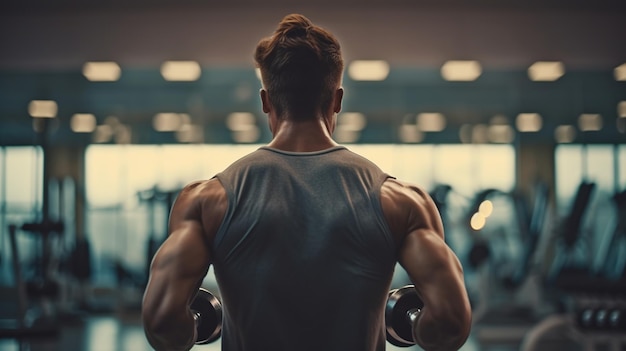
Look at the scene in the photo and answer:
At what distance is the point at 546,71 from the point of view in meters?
7.02

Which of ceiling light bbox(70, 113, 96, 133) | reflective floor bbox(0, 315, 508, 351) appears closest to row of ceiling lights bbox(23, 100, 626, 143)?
ceiling light bbox(70, 113, 96, 133)

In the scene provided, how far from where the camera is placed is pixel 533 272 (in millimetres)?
7141

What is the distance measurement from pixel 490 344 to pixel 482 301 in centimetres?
100

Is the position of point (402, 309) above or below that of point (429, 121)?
below

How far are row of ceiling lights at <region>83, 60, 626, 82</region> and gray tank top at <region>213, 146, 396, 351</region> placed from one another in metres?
5.51

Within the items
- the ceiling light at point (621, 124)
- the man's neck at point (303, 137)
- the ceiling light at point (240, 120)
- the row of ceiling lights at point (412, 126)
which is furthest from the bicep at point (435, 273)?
the ceiling light at point (621, 124)

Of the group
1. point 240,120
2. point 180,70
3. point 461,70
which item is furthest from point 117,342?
point 461,70

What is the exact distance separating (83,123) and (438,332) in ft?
27.8

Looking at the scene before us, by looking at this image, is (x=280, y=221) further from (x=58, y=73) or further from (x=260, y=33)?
(x=58, y=73)

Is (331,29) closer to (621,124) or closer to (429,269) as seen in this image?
(621,124)

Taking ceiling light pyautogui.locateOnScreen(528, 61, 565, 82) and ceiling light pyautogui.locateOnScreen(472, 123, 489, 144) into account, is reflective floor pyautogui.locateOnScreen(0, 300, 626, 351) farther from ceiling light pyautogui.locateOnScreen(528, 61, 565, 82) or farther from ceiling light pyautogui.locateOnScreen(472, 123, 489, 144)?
ceiling light pyautogui.locateOnScreen(528, 61, 565, 82)

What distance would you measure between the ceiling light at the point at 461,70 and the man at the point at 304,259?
18.6 ft

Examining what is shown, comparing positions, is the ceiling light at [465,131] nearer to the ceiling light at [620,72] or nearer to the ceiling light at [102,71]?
the ceiling light at [620,72]

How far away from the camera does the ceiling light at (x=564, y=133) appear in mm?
8125
